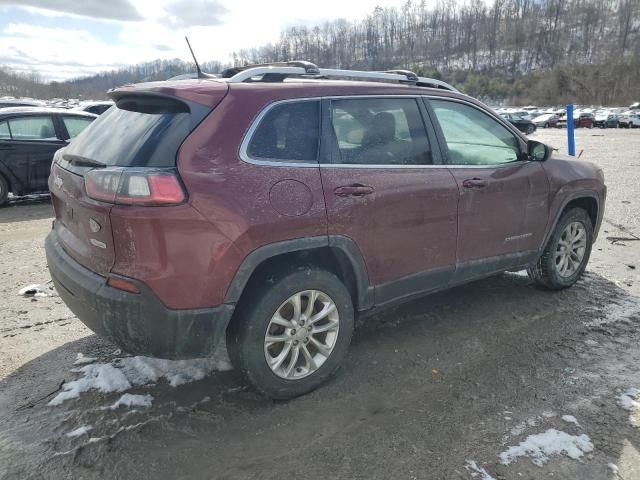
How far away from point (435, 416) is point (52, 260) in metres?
2.48

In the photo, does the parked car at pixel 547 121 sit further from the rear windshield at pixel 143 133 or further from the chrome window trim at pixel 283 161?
the rear windshield at pixel 143 133

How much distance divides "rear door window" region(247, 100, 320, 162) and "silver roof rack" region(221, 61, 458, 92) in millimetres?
342

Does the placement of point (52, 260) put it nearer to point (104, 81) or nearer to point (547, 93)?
point (547, 93)

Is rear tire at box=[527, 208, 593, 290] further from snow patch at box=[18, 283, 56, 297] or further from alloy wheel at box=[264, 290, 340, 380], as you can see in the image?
snow patch at box=[18, 283, 56, 297]

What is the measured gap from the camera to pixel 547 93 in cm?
8444

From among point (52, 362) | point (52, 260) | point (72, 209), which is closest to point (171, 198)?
point (72, 209)

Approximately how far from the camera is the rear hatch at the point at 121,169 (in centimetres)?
261

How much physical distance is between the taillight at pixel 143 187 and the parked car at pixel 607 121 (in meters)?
48.6

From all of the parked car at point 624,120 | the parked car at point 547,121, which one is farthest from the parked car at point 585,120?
the parked car at point 547,121

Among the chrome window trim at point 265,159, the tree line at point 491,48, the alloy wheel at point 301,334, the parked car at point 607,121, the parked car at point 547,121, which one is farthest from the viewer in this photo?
the tree line at point 491,48

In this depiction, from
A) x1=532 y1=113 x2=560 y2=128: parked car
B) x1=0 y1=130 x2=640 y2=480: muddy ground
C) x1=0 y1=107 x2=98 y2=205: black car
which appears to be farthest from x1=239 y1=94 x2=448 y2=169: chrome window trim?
x1=532 y1=113 x2=560 y2=128: parked car

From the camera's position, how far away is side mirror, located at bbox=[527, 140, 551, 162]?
14.2 ft

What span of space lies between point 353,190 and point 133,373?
184cm

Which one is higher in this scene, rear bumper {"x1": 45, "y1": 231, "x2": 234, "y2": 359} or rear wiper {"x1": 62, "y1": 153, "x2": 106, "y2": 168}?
rear wiper {"x1": 62, "y1": 153, "x2": 106, "y2": 168}
